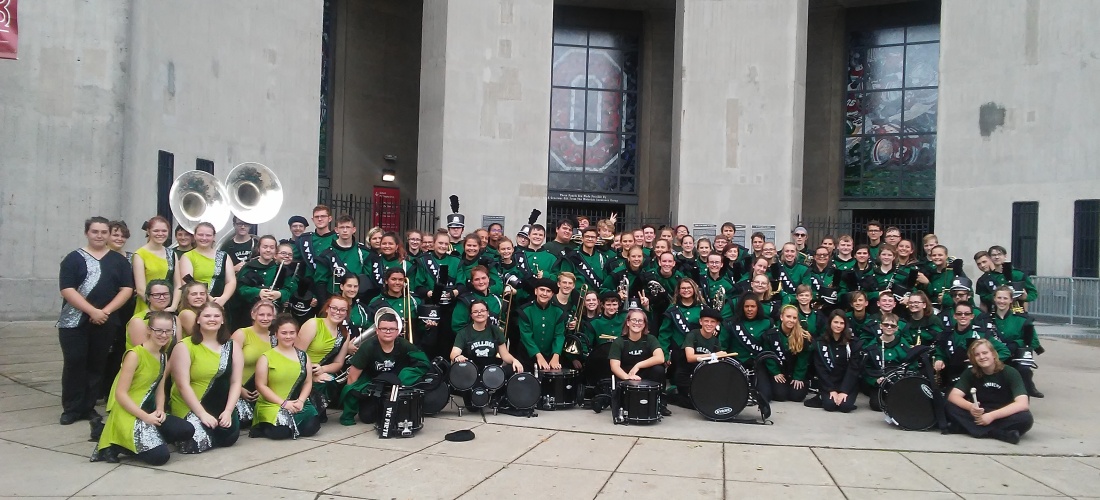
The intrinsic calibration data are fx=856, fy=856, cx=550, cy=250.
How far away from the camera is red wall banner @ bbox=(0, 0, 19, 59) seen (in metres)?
11.5

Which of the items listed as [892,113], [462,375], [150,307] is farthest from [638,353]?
[892,113]

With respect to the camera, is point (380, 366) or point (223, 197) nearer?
point (380, 366)

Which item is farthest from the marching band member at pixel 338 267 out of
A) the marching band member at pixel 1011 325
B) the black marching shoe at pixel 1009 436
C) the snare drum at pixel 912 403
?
the marching band member at pixel 1011 325

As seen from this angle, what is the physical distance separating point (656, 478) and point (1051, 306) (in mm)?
15228

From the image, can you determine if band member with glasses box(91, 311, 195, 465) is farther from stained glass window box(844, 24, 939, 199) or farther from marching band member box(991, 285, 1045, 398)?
stained glass window box(844, 24, 939, 199)

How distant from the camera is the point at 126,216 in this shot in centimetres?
1520

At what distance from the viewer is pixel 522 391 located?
882 cm

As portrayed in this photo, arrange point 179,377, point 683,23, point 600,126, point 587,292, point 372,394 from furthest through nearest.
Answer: point 600,126 → point 683,23 → point 587,292 → point 372,394 → point 179,377

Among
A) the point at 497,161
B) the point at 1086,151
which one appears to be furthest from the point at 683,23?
the point at 1086,151

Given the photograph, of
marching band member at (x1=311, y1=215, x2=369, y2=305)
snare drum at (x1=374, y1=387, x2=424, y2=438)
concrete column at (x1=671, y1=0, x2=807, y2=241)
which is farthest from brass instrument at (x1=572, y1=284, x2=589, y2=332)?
concrete column at (x1=671, y1=0, x2=807, y2=241)

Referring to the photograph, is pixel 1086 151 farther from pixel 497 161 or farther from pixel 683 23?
pixel 497 161

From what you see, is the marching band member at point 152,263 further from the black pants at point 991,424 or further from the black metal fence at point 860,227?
the black metal fence at point 860,227

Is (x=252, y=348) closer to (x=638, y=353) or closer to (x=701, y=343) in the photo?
(x=638, y=353)

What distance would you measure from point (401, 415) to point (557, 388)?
83.8 inches
